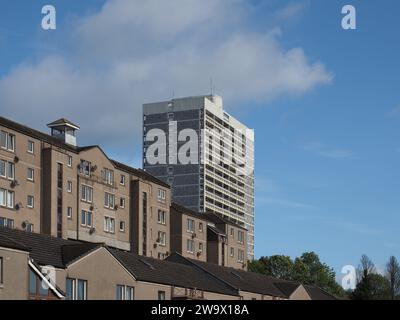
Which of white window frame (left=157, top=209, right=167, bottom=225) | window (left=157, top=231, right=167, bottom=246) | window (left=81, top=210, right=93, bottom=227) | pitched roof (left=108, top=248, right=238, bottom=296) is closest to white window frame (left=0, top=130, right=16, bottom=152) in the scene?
window (left=81, top=210, right=93, bottom=227)

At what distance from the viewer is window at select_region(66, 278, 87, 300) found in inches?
2069

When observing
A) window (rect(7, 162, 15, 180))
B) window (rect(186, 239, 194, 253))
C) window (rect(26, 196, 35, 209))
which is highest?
window (rect(7, 162, 15, 180))

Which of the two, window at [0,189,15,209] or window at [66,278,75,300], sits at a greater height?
window at [0,189,15,209]

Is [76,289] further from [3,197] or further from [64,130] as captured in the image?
[64,130]

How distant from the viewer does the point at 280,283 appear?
101m

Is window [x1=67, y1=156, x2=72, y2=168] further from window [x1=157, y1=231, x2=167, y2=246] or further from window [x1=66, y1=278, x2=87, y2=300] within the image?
window [x1=66, y1=278, x2=87, y2=300]

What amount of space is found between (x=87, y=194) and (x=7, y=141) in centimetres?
1581

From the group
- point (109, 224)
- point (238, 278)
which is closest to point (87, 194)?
point (109, 224)

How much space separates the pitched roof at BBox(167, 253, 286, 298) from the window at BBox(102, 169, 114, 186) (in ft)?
63.7
